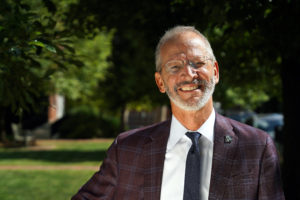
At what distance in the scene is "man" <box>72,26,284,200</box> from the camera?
2303mm

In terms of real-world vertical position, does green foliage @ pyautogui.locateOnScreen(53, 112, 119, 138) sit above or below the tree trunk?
below

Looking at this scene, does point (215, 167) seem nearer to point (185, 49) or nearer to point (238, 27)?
point (185, 49)

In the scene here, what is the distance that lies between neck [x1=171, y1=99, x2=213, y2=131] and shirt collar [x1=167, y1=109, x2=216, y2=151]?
0.9 inches

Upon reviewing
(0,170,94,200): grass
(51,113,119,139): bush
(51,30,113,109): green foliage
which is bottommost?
(51,113,119,139): bush

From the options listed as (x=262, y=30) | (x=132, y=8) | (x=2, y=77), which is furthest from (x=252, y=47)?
(x=2, y=77)

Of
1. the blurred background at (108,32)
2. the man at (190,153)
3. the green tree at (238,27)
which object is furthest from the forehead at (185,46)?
the green tree at (238,27)

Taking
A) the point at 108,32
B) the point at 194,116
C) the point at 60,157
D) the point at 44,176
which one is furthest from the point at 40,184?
the point at 194,116

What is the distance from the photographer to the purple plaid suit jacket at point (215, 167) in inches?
90.0

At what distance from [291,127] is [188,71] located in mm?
5145

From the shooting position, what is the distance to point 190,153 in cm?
239

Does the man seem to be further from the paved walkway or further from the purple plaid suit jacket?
the paved walkway

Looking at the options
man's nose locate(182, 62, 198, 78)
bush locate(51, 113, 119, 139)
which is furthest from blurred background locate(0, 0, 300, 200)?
bush locate(51, 113, 119, 139)

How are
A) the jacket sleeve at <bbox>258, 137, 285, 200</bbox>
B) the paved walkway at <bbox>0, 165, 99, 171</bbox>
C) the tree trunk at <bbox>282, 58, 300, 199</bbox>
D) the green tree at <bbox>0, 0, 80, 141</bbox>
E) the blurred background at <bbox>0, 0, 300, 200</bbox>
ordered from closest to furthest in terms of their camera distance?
1. the jacket sleeve at <bbox>258, 137, 285, 200</bbox>
2. the green tree at <bbox>0, 0, 80, 141</bbox>
3. the blurred background at <bbox>0, 0, 300, 200</bbox>
4. the tree trunk at <bbox>282, 58, 300, 199</bbox>
5. the paved walkway at <bbox>0, 165, 99, 171</bbox>

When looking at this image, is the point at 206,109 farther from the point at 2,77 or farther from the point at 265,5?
the point at 265,5
